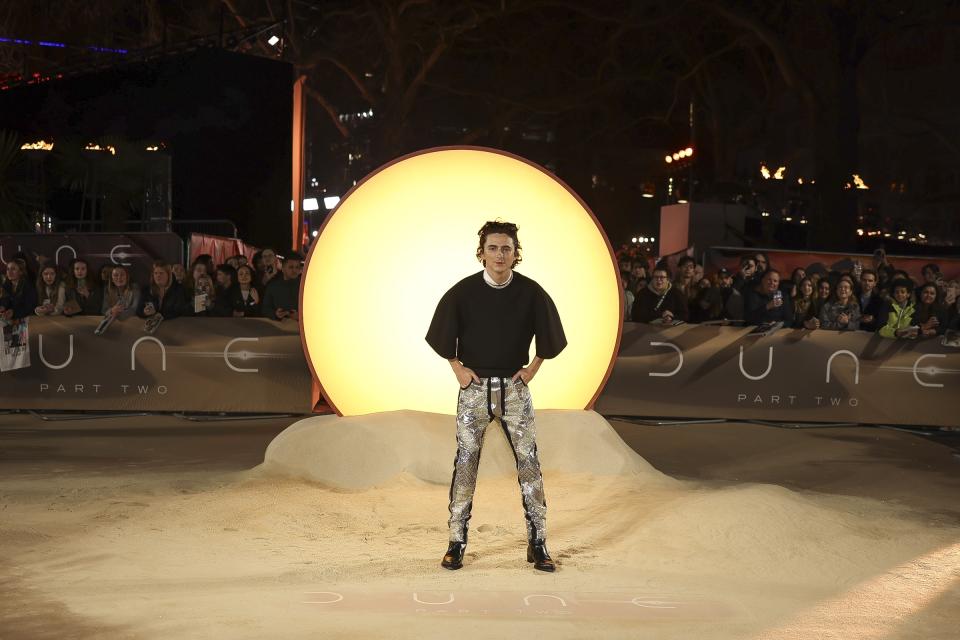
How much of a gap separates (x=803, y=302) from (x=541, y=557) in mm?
7665

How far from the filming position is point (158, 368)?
40.2ft

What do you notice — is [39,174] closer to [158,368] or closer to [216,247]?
[216,247]

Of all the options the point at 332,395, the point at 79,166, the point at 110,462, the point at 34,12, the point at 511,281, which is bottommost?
the point at 110,462

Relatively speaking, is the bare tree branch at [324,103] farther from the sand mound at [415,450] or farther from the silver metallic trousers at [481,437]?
the silver metallic trousers at [481,437]

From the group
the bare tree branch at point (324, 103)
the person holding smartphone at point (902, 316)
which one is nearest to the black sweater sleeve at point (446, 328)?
the person holding smartphone at point (902, 316)

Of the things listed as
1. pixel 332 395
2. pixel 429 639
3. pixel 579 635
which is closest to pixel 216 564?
pixel 429 639

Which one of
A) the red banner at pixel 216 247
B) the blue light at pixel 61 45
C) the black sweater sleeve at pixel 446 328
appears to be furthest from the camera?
the blue light at pixel 61 45

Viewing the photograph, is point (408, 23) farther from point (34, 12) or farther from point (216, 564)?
point (216, 564)

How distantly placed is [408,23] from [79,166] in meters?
10.9

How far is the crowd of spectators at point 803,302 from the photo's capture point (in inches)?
487

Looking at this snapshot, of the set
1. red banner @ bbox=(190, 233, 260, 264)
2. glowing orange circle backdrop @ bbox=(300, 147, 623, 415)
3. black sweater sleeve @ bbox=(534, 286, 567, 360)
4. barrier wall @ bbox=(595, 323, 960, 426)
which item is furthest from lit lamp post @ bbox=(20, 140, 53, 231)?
black sweater sleeve @ bbox=(534, 286, 567, 360)

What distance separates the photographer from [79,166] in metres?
22.4

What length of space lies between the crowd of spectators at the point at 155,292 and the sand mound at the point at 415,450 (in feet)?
11.5

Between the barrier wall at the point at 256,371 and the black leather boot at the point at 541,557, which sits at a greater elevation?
the barrier wall at the point at 256,371
